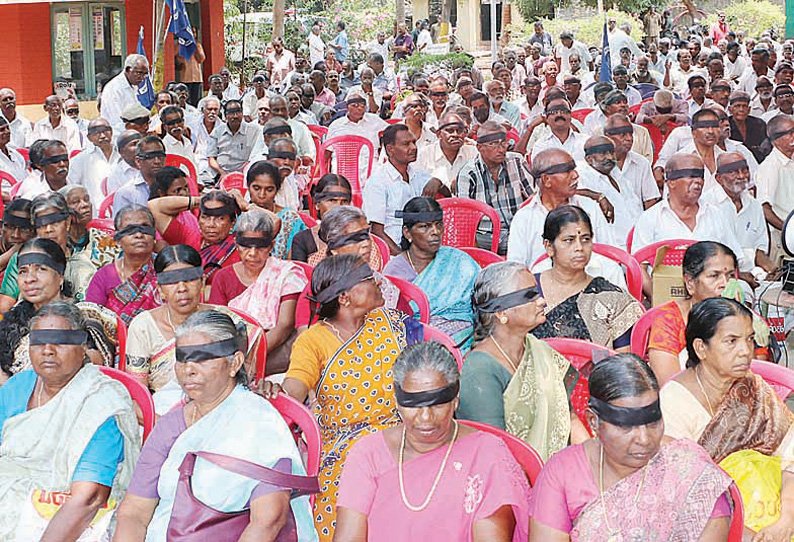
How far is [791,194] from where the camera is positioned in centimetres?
721

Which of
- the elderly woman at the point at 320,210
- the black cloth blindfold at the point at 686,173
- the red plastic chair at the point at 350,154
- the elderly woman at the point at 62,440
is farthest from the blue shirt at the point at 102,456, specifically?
the red plastic chair at the point at 350,154

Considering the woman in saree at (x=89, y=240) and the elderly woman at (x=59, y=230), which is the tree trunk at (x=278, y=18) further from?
the elderly woman at (x=59, y=230)

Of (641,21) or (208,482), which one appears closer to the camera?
(208,482)

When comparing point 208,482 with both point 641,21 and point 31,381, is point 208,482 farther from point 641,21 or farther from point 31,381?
point 641,21

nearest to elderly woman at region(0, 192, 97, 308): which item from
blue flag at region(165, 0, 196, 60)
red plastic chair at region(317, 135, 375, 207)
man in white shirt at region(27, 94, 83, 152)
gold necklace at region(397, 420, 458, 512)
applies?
gold necklace at region(397, 420, 458, 512)

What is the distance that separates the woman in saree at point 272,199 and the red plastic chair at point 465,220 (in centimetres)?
90

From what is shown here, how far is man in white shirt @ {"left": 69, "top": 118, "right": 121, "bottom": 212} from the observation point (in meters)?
8.41

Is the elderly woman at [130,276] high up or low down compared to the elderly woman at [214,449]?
up

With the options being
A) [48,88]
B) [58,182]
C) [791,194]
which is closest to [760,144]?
[791,194]

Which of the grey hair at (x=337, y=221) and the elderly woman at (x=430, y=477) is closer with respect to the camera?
the elderly woman at (x=430, y=477)

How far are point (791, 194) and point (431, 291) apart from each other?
3.25 m

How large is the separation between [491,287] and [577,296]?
876mm

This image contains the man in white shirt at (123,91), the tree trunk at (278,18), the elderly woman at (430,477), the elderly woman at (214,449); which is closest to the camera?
the elderly woman at (430,477)

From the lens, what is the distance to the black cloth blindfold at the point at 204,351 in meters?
3.27
